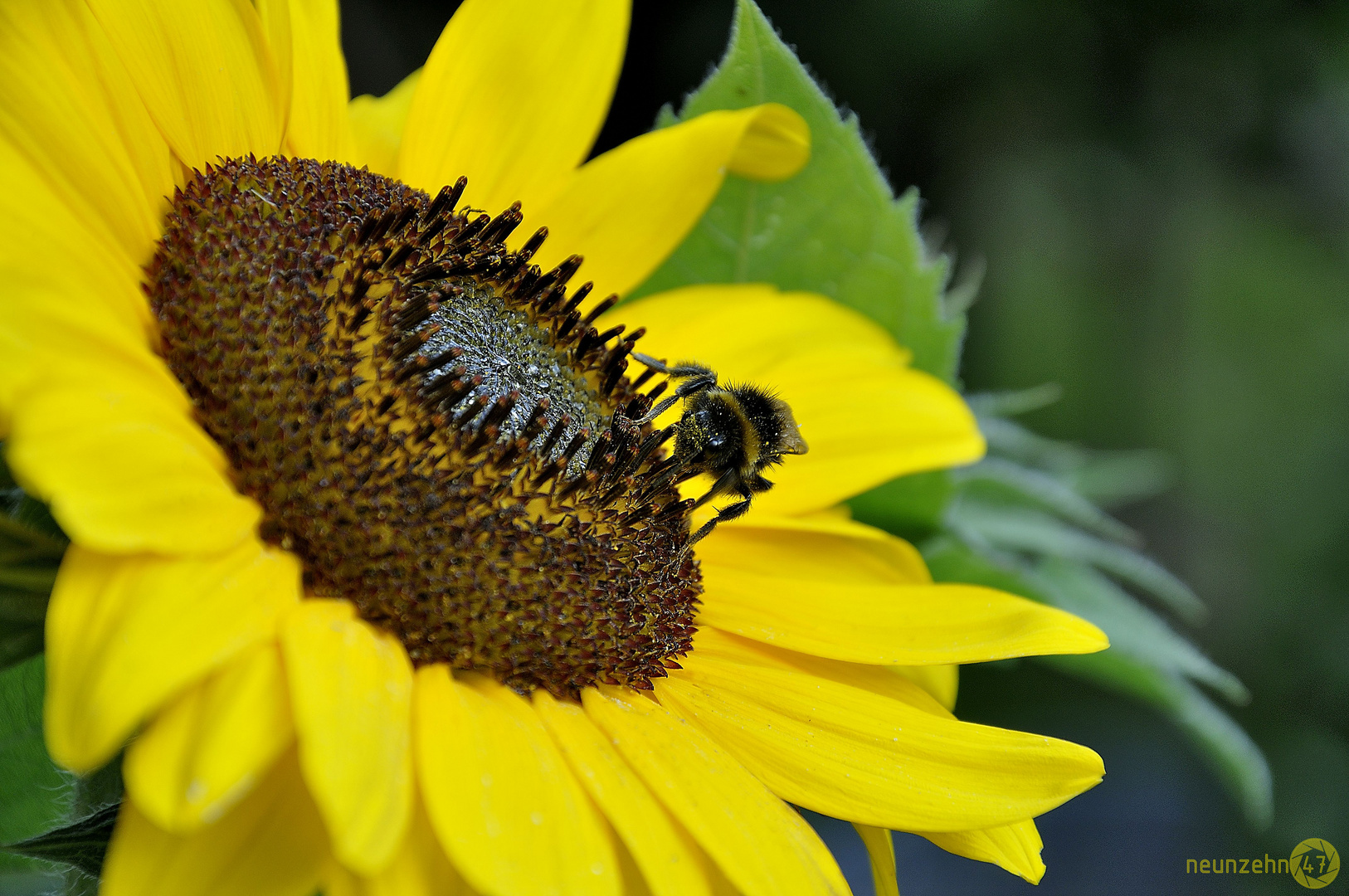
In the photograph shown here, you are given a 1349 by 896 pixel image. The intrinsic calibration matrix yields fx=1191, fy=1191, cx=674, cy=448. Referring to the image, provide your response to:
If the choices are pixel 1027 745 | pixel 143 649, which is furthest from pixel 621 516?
pixel 143 649

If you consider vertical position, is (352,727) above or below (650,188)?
below

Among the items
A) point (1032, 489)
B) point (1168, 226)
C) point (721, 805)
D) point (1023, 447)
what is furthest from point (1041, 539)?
point (1168, 226)

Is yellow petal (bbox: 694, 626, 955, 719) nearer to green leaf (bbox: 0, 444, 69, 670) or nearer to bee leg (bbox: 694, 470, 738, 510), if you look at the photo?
bee leg (bbox: 694, 470, 738, 510)

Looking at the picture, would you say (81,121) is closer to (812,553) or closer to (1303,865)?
(812,553)

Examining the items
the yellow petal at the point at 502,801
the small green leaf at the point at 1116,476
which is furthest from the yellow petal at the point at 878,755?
the small green leaf at the point at 1116,476

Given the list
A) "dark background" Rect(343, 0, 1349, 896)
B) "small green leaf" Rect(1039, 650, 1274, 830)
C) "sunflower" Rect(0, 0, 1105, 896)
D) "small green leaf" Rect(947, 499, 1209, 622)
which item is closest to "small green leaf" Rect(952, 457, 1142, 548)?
"small green leaf" Rect(947, 499, 1209, 622)

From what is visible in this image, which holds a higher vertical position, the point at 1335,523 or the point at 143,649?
the point at 1335,523

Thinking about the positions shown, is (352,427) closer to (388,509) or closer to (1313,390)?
(388,509)
